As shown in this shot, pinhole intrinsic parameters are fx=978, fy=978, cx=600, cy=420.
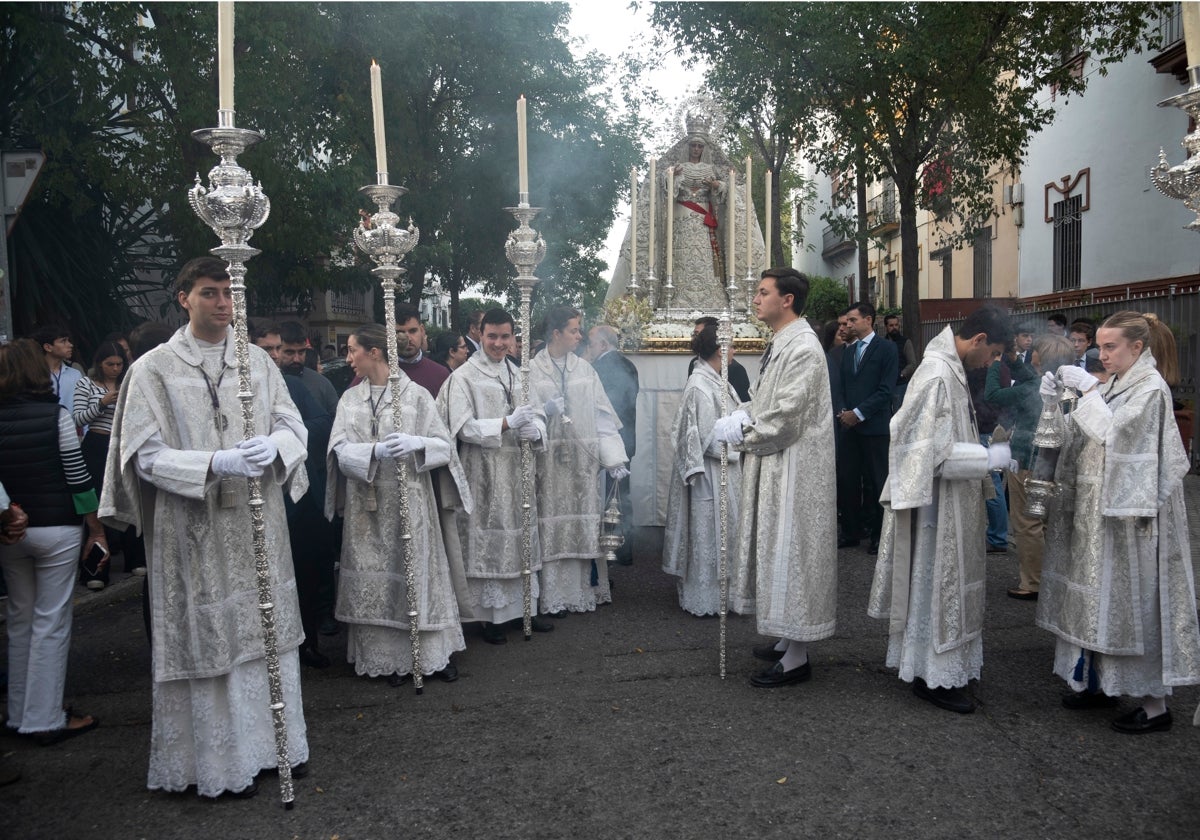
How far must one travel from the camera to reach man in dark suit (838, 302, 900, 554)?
7.68 metres

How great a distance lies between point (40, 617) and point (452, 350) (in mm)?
4491

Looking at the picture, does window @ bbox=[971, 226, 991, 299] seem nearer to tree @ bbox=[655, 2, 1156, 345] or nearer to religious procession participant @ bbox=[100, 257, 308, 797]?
tree @ bbox=[655, 2, 1156, 345]

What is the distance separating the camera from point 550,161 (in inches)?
698

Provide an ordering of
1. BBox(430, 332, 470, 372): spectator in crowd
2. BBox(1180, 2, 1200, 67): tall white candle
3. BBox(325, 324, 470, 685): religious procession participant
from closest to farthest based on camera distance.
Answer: BBox(1180, 2, 1200, 67): tall white candle < BBox(325, 324, 470, 685): religious procession participant < BBox(430, 332, 470, 372): spectator in crowd

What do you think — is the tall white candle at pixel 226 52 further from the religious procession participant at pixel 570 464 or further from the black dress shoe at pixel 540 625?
the black dress shoe at pixel 540 625

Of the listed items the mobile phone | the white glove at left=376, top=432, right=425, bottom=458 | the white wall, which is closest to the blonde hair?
the white glove at left=376, top=432, right=425, bottom=458

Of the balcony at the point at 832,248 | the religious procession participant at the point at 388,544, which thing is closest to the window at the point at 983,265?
the balcony at the point at 832,248

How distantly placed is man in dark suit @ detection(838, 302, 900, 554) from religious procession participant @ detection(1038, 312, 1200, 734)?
322 cm

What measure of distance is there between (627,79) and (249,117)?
9.08 m

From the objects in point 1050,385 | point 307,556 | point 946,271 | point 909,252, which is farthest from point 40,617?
point 946,271

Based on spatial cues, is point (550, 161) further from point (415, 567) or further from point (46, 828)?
point (46, 828)

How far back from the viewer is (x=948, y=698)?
4.45m

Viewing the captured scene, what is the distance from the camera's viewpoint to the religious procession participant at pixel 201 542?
11.9 feet

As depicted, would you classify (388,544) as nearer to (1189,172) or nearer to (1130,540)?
(1130,540)
